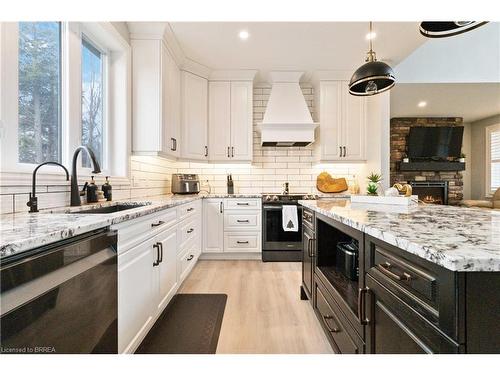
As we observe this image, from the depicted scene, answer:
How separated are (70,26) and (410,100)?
5987mm

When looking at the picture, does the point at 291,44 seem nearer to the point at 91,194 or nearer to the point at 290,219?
the point at 290,219

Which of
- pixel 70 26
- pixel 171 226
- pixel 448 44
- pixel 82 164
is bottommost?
pixel 171 226

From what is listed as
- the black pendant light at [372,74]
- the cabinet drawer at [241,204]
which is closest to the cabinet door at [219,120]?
the cabinet drawer at [241,204]

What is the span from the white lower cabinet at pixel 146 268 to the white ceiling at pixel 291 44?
2001mm

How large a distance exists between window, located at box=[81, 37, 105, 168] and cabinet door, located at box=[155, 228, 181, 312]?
93cm

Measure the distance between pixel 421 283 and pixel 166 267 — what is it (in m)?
1.87

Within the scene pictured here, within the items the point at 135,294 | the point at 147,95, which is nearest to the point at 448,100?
the point at 147,95

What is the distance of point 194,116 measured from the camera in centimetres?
383

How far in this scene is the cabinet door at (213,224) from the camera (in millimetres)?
3723

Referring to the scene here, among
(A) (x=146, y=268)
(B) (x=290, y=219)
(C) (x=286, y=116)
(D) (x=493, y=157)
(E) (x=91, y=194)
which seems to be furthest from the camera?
(D) (x=493, y=157)

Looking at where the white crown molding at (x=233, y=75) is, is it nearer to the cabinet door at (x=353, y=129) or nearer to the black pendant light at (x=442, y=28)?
the cabinet door at (x=353, y=129)
